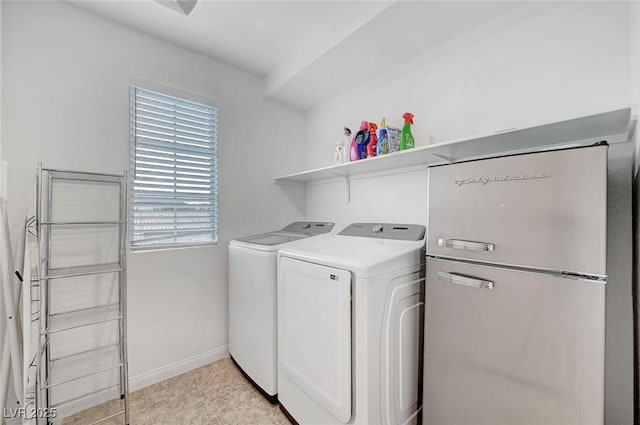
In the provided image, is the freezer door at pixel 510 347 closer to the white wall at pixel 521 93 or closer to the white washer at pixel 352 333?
the white washer at pixel 352 333

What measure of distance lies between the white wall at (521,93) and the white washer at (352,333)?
0.78 meters

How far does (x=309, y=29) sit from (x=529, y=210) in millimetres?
1940

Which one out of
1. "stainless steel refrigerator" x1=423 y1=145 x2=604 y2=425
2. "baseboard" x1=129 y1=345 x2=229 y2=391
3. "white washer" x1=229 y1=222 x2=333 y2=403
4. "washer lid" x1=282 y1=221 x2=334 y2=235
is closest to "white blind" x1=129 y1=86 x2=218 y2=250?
"white washer" x1=229 y1=222 x2=333 y2=403

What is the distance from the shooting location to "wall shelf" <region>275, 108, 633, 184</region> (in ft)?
3.64

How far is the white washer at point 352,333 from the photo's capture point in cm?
122

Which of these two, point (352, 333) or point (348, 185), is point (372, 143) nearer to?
point (348, 185)

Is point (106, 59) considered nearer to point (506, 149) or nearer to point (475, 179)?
point (475, 179)

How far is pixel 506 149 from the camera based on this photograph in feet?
5.02

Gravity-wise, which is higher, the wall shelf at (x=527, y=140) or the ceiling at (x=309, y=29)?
the ceiling at (x=309, y=29)

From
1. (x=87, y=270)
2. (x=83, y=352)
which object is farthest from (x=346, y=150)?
(x=83, y=352)

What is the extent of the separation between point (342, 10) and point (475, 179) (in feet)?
4.80

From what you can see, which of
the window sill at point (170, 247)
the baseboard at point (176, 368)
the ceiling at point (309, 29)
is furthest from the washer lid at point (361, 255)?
the ceiling at point (309, 29)

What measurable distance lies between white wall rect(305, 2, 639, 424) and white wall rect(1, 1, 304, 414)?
3.29 feet

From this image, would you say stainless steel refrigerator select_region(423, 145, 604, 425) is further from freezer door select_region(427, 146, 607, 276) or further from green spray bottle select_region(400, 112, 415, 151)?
green spray bottle select_region(400, 112, 415, 151)
